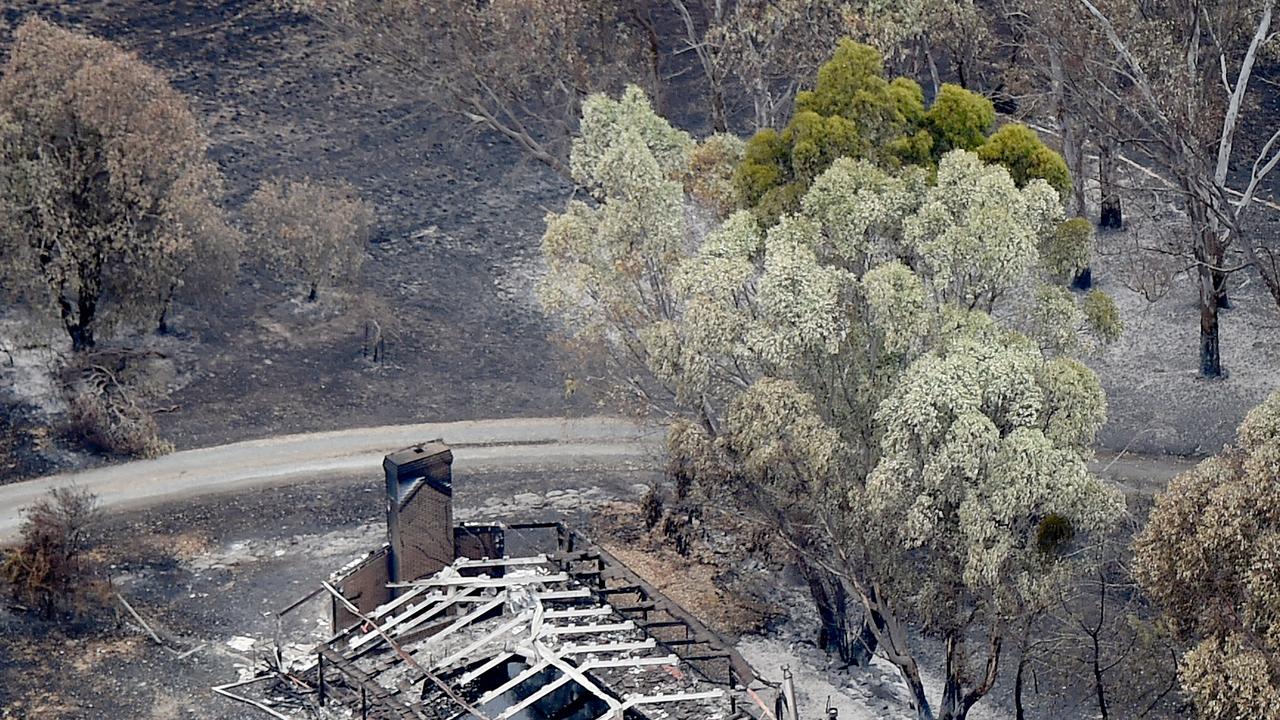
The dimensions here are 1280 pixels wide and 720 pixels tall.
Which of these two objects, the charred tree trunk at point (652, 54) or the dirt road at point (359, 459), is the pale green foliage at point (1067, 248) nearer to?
the dirt road at point (359, 459)

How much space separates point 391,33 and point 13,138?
13.1 m

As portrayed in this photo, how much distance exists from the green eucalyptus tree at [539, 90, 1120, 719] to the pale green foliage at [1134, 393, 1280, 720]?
1.79m

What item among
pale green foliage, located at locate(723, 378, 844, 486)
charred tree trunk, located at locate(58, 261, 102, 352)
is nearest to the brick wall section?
pale green foliage, located at locate(723, 378, 844, 486)

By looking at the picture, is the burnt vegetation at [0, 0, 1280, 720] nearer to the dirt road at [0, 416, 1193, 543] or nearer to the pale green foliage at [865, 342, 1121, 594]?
the pale green foliage at [865, 342, 1121, 594]

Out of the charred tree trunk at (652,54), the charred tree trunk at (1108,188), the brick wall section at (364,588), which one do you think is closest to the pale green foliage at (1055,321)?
the brick wall section at (364,588)

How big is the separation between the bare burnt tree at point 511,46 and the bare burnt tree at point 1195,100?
1312 centimetres

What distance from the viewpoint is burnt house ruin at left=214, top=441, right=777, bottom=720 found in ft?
83.0

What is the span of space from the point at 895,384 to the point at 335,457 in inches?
670

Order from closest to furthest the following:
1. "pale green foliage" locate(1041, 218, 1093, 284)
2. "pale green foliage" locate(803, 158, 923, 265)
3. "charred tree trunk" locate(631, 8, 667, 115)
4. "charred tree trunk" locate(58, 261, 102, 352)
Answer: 1. "pale green foliage" locate(803, 158, 923, 265)
2. "pale green foliage" locate(1041, 218, 1093, 284)
3. "charred tree trunk" locate(58, 261, 102, 352)
4. "charred tree trunk" locate(631, 8, 667, 115)

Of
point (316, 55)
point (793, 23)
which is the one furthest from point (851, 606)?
point (316, 55)

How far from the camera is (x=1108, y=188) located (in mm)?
48219

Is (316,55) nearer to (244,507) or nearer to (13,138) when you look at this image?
(13,138)

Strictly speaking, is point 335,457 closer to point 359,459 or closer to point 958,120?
point 359,459

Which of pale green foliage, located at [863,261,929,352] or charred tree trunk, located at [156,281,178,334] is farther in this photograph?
charred tree trunk, located at [156,281,178,334]
